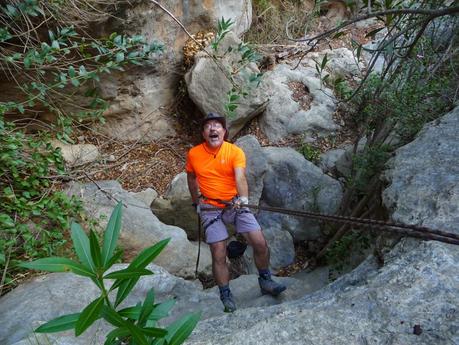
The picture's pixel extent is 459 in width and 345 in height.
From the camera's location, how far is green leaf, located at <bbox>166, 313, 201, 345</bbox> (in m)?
1.39

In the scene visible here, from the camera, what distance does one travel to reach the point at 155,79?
6984mm

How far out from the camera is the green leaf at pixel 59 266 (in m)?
1.22

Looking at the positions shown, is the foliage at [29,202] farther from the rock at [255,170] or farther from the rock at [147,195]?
the rock at [255,170]

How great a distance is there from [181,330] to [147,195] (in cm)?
505

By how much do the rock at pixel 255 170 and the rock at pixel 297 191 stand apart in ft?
0.73

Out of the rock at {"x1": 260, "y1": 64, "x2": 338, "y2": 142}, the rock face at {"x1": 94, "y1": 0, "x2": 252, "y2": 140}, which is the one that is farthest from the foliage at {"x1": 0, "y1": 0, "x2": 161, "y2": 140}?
the rock at {"x1": 260, "y1": 64, "x2": 338, "y2": 142}

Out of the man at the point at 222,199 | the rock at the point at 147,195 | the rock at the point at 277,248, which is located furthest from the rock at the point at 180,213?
the man at the point at 222,199

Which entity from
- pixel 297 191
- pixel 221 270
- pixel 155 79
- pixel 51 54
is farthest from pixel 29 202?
pixel 297 191

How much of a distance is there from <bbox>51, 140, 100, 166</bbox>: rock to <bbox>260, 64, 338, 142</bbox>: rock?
2.90 m

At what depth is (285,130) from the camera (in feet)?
24.5

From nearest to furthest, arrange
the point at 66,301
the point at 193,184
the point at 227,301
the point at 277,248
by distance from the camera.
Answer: the point at 66,301 < the point at 227,301 < the point at 193,184 < the point at 277,248

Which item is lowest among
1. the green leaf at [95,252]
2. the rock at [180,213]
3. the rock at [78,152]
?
the rock at [180,213]

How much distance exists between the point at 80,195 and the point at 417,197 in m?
3.57

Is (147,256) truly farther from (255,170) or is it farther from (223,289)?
(255,170)
